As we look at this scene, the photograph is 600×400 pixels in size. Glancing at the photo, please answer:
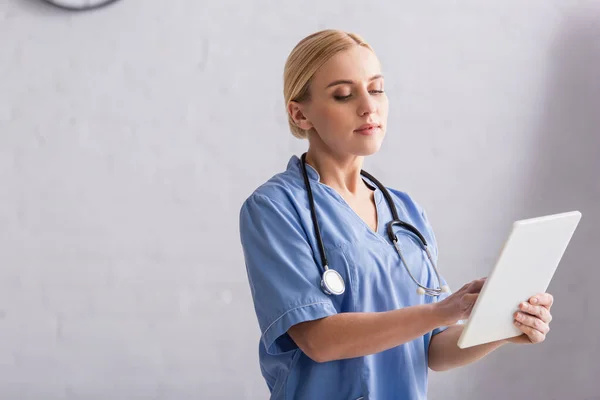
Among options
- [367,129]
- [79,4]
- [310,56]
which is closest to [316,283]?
[367,129]

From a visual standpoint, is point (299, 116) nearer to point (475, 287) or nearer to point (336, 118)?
point (336, 118)

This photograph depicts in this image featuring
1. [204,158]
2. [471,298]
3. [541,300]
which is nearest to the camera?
[471,298]

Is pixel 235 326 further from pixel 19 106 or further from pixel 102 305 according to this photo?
pixel 19 106

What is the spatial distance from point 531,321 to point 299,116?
51 cm

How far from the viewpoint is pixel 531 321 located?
4.00 ft

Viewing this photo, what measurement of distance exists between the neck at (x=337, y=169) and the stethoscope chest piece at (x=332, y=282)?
0.64 feet

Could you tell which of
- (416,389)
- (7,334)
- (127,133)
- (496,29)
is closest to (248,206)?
(416,389)

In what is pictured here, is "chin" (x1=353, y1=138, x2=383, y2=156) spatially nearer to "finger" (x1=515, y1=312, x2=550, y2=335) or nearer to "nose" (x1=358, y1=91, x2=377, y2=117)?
"nose" (x1=358, y1=91, x2=377, y2=117)

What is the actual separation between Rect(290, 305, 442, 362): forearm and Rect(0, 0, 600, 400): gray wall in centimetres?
105

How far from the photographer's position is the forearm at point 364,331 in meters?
1.17

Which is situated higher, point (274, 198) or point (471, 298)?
point (274, 198)

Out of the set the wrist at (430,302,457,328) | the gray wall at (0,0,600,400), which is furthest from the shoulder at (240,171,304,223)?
the gray wall at (0,0,600,400)

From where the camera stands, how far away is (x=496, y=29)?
2.47 metres

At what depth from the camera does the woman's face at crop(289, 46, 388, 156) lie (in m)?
1.33
